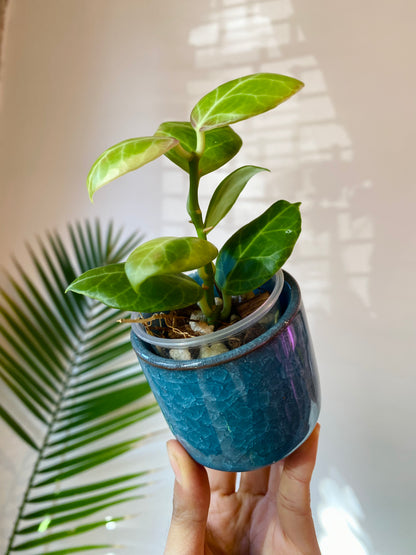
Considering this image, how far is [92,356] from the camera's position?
3.78 feet


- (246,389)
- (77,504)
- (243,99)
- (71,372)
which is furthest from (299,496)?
(71,372)

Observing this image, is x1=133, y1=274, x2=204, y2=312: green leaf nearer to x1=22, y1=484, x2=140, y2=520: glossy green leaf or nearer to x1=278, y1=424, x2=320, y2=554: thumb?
x1=278, y1=424, x2=320, y2=554: thumb

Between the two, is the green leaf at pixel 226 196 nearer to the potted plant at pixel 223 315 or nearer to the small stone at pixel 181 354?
the potted plant at pixel 223 315

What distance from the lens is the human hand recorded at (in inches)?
20.8

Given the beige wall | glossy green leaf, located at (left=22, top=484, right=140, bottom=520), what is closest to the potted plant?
glossy green leaf, located at (left=22, top=484, right=140, bottom=520)

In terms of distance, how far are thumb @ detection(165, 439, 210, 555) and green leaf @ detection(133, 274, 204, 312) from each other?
0.21 meters

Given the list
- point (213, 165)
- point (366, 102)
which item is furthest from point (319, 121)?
point (213, 165)

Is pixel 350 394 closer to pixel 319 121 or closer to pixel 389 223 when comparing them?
pixel 389 223

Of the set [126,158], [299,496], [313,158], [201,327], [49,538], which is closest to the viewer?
[126,158]

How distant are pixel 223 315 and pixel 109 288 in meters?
0.12

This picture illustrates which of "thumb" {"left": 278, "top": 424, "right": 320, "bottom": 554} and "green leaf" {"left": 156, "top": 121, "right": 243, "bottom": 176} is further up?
"green leaf" {"left": 156, "top": 121, "right": 243, "bottom": 176}

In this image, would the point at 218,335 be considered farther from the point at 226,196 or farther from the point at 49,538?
the point at 49,538

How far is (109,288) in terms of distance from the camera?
388 millimetres

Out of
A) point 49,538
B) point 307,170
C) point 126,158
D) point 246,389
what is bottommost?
point 49,538
